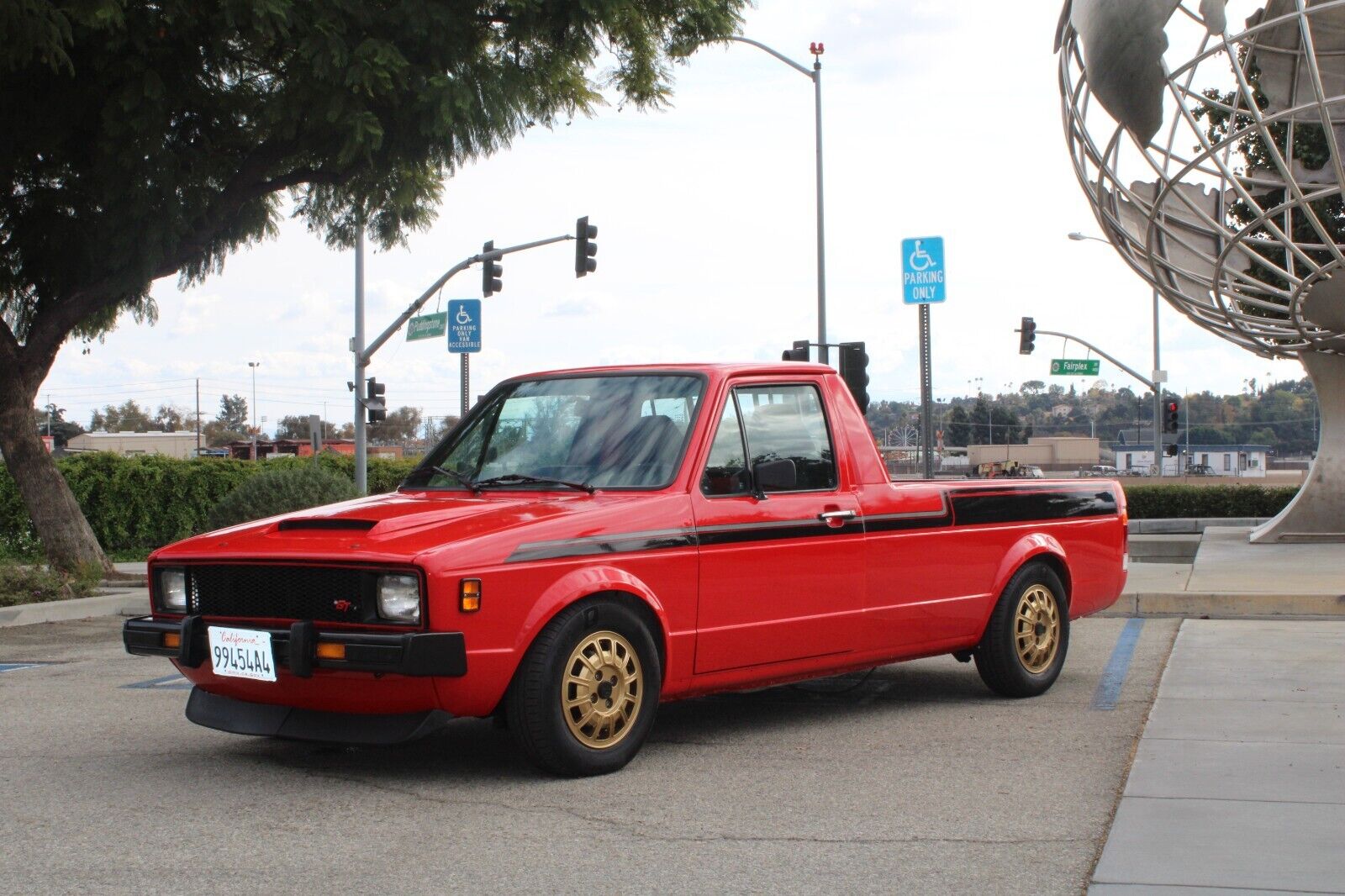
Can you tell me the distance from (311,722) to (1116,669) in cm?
540

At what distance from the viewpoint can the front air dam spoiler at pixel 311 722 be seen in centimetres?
585

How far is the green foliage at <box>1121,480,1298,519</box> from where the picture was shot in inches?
1162

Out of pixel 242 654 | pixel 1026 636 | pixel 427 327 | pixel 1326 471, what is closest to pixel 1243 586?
pixel 1026 636

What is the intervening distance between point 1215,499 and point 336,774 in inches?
1038

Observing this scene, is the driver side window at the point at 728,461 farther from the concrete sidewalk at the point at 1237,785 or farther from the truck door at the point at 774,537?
the concrete sidewalk at the point at 1237,785

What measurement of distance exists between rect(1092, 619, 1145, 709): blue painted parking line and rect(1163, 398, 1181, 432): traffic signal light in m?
39.4

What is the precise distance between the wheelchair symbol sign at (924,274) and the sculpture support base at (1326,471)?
4.79 m

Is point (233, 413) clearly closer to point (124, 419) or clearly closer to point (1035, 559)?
point (124, 419)

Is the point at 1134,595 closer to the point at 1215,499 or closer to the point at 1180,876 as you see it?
the point at 1180,876

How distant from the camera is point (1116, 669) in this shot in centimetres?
946

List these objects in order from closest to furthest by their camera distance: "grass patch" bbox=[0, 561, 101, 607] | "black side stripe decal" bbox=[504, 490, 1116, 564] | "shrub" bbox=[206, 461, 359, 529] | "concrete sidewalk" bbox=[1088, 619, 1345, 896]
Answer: "concrete sidewalk" bbox=[1088, 619, 1345, 896] < "black side stripe decal" bbox=[504, 490, 1116, 564] < "grass patch" bbox=[0, 561, 101, 607] < "shrub" bbox=[206, 461, 359, 529]

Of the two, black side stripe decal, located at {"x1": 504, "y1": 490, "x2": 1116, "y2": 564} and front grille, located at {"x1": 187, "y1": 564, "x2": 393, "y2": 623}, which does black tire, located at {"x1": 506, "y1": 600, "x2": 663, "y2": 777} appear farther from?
front grille, located at {"x1": 187, "y1": 564, "x2": 393, "y2": 623}

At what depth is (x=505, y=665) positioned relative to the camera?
584 cm

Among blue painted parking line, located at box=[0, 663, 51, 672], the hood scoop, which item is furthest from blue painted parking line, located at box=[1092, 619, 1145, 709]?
blue painted parking line, located at box=[0, 663, 51, 672]
